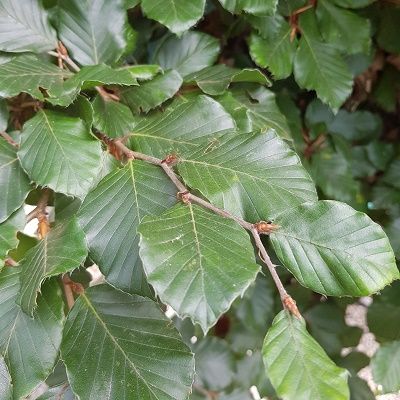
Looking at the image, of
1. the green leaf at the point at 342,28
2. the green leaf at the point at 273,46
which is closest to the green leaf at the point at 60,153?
the green leaf at the point at 273,46

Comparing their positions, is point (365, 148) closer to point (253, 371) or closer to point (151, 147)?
point (253, 371)

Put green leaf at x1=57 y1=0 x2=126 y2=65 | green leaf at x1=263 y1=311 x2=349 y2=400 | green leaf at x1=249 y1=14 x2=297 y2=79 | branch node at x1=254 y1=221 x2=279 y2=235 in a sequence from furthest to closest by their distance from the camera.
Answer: green leaf at x1=249 y1=14 x2=297 y2=79 → green leaf at x1=57 y1=0 x2=126 y2=65 → branch node at x1=254 y1=221 x2=279 y2=235 → green leaf at x1=263 y1=311 x2=349 y2=400

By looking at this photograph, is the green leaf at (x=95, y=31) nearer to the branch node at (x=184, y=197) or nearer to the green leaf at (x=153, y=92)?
the green leaf at (x=153, y=92)

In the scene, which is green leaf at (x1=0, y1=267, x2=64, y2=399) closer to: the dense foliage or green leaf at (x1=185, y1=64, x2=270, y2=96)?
the dense foliage

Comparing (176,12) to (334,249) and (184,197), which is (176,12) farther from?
(334,249)

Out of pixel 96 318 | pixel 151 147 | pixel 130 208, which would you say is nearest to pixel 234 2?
pixel 151 147

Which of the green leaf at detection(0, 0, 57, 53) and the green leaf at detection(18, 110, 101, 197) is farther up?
the green leaf at detection(0, 0, 57, 53)

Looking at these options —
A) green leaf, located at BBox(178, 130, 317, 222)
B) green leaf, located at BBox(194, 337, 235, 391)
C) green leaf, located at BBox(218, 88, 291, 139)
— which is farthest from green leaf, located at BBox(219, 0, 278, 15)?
green leaf, located at BBox(194, 337, 235, 391)
